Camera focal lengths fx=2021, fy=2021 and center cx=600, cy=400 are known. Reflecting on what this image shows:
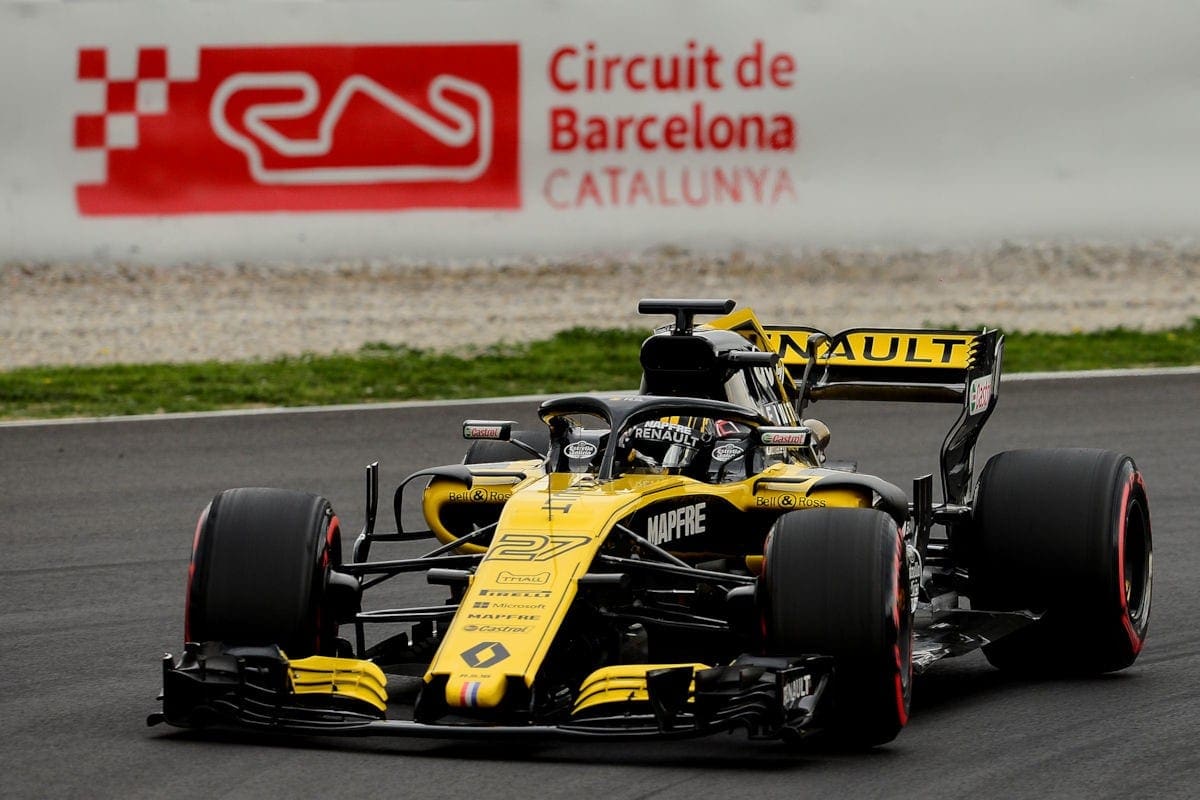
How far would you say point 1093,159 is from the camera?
18.4m

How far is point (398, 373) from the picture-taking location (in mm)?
16188

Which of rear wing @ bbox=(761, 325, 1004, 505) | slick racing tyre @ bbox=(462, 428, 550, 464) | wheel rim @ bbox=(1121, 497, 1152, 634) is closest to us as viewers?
wheel rim @ bbox=(1121, 497, 1152, 634)

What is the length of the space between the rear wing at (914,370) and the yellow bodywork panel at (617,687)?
110 inches

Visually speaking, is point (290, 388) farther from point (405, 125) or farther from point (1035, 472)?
point (1035, 472)

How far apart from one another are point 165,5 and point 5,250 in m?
2.64

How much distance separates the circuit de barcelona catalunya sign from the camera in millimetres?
17703

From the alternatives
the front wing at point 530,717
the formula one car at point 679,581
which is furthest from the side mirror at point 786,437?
the front wing at point 530,717

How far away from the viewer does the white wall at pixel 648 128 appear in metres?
17.8

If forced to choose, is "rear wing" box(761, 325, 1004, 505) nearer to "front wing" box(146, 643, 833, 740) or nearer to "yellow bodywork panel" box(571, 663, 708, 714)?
"front wing" box(146, 643, 833, 740)

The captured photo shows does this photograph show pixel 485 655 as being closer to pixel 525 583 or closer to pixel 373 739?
pixel 525 583

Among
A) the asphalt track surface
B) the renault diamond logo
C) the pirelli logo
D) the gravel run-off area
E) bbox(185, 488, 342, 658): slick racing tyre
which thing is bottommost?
the asphalt track surface

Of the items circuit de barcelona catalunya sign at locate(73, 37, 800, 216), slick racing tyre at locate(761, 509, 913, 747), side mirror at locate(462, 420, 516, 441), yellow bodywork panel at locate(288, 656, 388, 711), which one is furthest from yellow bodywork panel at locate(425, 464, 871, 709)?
circuit de barcelona catalunya sign at locate(73, 37, 800, 216)

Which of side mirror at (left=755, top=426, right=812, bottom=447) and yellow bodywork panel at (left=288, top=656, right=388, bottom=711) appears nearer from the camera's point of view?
yellow bodywork panel at (left=288, top=656, right=388, bottom=711)

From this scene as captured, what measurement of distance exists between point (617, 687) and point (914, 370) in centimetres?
336
